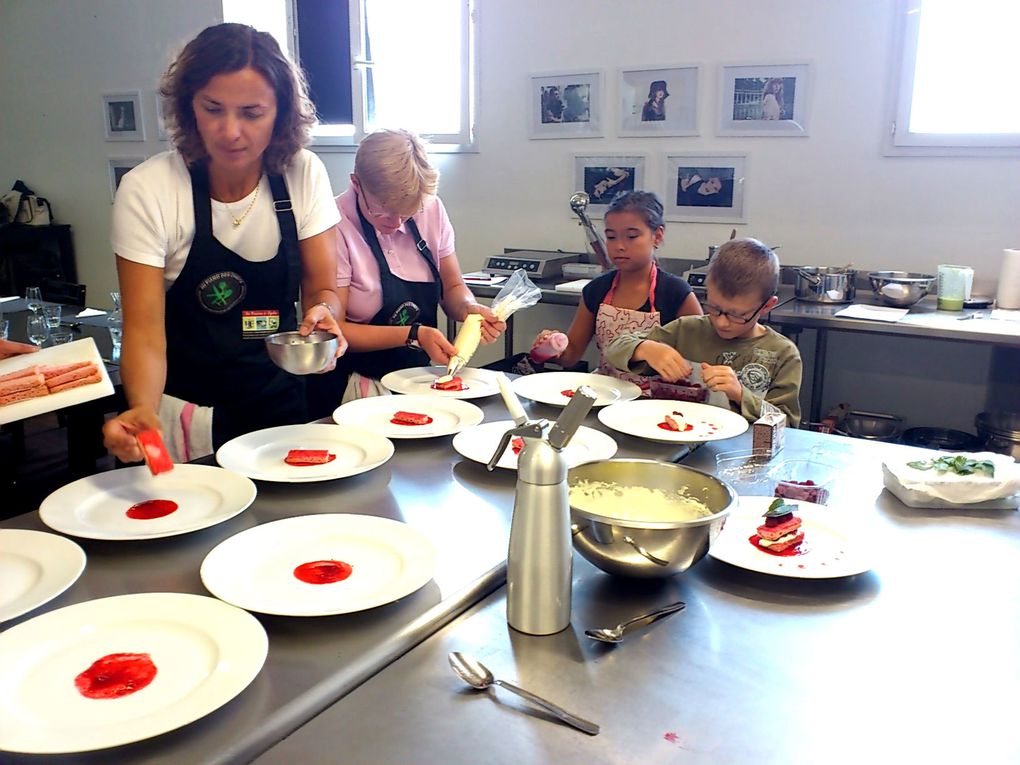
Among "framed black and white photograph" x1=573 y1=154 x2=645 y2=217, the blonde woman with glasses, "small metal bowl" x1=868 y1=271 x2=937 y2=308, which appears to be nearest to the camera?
the blonde woman with glasses

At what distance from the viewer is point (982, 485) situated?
1.42m

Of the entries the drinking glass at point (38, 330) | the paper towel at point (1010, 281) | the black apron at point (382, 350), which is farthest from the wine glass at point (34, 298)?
the paper towel at point (1010, 281)

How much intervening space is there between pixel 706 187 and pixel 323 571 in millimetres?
3362

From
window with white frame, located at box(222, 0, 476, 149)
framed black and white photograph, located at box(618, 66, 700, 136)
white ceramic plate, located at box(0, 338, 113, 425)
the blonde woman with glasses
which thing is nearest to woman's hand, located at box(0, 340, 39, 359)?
white ceramic plate, located at box(0, 338, 113, 425)

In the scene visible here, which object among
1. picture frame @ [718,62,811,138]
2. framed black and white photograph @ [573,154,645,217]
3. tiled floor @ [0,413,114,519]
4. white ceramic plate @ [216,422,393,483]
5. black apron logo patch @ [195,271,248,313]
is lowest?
tiled floor @ [0,413,114,519]

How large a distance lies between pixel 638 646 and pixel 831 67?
11.2 feet

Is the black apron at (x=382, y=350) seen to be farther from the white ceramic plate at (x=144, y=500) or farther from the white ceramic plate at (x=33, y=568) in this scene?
the white ceramic plate at (x=33, y=568)

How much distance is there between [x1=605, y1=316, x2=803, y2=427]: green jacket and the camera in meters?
2.07

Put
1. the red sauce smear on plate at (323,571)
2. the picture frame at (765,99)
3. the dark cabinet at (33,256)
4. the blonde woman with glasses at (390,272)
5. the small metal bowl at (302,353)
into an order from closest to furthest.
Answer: the red sauce smear on plate at (323,571)
the small metal bowl at (302,353)
the blonde woman with glasses at (390,272)
the picture frame at (765,99)
the dark cabinet at (33,256)

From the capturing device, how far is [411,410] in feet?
6.37

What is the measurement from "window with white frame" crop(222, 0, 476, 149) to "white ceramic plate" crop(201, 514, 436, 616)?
379 centimetres

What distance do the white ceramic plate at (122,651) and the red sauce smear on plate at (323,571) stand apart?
0.14 m

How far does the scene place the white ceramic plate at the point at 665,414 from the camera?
174cm

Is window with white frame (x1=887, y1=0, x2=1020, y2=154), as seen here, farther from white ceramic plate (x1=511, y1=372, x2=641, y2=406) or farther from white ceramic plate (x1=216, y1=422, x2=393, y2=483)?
white ceramic plate (x1=216, y1=422, x2=393, y2=483)
